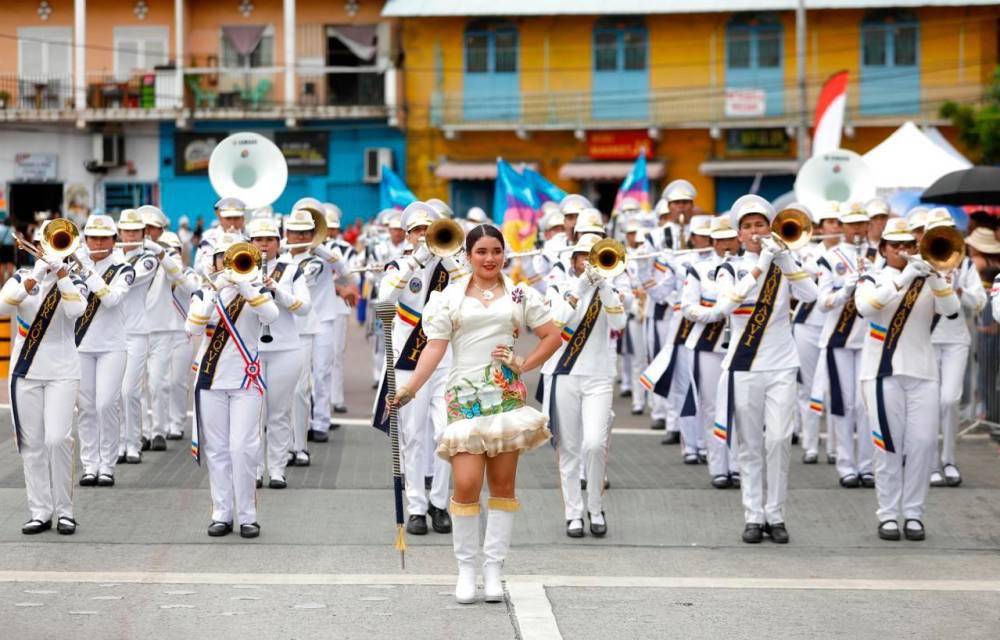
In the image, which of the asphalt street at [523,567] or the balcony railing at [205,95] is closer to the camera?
the asphalt street at [523,567]

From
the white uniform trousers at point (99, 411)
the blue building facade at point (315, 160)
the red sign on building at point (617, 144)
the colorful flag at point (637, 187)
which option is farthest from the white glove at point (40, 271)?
the blue building facade at point (315, 160)

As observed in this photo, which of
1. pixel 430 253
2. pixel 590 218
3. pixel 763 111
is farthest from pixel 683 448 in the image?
pixel 763 111

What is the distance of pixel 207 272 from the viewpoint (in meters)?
11.7

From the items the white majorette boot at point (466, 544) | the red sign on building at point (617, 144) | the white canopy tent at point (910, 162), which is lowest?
the white majorette boot at point (466, 544)

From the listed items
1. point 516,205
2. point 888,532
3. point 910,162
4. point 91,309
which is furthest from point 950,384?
point 516,205

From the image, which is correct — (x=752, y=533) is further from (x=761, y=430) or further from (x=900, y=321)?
(x=900, y=321)

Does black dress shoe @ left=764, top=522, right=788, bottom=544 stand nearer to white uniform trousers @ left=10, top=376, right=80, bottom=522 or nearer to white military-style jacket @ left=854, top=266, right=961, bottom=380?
white military-style jacket @ left=854, top=266, right=961, bottom=380

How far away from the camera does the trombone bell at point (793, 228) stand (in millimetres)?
10562

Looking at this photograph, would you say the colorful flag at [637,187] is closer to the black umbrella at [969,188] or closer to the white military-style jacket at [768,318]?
the black umbrella at [969,188]

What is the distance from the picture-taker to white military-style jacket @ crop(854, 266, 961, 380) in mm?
10477

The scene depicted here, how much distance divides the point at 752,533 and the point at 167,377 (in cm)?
616

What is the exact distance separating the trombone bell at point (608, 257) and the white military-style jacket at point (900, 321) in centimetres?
151

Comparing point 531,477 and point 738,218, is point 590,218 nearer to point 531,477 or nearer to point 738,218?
point 738,218

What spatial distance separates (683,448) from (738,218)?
Answer: 11.6ft
